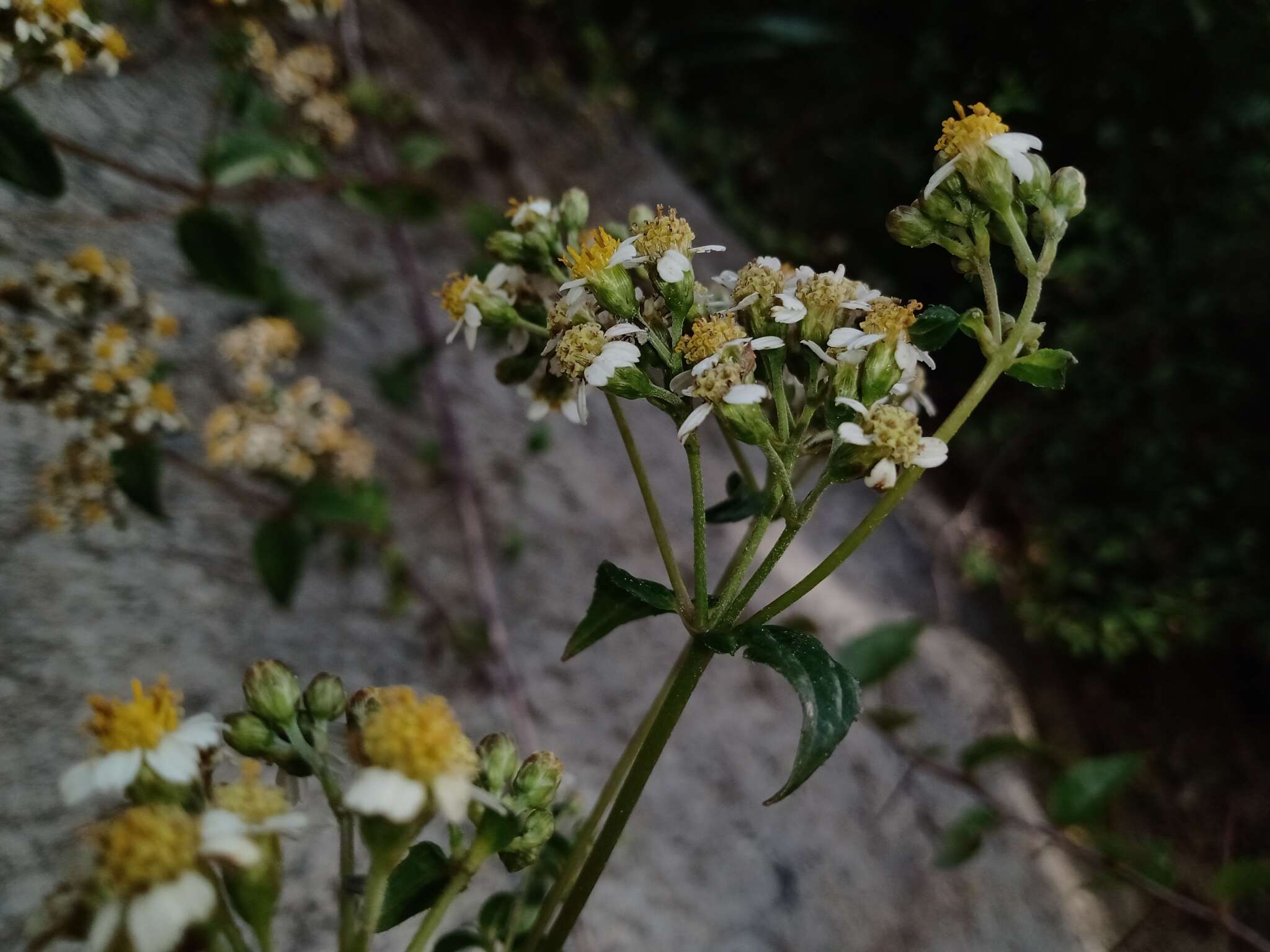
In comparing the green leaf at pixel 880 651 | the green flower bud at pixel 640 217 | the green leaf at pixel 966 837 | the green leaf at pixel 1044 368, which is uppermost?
the green flower bud at pixel 640 217

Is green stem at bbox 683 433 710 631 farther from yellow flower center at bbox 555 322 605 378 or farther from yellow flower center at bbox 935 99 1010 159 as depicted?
yellow flower center at bbox 935 99 1010 159

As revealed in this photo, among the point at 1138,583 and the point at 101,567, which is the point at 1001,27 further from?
the point at 101,567

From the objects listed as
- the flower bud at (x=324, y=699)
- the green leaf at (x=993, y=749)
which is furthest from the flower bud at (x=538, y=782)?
the green leaf at (x=993, y=749)

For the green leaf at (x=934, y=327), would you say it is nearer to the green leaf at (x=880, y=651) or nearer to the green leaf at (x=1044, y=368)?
the green leaf at (x=1044, y=368)

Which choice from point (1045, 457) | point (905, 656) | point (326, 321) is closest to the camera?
point (905, 656)

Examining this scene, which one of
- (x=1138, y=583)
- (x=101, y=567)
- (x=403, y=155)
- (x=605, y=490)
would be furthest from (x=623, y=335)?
(x=1138, y=583)

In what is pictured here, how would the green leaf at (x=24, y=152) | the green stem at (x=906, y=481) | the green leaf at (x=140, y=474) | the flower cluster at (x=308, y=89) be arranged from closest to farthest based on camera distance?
Answer: the green stem at (x=906, y=481) → the green leaf at (x=24, y=152) → the green leaf at (x=140, y=474) → the flower cluster at (x=308, y=89)

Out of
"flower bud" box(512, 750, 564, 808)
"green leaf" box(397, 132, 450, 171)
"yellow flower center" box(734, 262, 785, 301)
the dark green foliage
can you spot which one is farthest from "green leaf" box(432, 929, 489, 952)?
the dark green foliage
